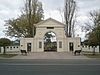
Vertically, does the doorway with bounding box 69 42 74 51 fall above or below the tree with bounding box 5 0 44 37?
below

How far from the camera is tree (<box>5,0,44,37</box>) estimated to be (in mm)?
82000

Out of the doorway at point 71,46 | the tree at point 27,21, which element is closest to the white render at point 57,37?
the doorway at point 71,46

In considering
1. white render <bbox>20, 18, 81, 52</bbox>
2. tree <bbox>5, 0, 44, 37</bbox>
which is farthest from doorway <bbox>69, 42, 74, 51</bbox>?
tree <bbox>5, 0, 44, 37</bbox>

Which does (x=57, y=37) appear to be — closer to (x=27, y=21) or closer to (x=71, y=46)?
(x=71, y=46)

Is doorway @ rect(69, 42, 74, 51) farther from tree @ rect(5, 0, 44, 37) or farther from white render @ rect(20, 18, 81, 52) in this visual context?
tree @ rect(5, 0, 44, 37)

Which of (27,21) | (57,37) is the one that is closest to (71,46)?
(57,37)

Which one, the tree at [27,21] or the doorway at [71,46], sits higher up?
the tree at [27,21]

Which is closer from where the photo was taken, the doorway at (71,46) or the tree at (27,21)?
the doorway at (71,46)

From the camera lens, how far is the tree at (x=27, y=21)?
82.0 m

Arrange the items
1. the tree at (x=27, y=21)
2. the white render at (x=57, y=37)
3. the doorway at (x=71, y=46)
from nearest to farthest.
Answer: the white render at (x=57, y=37), the doorway at (x=71, y=46), the tree at (x=27, y=21)

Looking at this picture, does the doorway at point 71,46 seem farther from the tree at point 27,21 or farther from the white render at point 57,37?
the tree at point 27,21

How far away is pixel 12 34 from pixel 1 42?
33.4 metres

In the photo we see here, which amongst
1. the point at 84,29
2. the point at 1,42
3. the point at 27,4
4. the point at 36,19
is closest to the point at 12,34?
the point at 36,19

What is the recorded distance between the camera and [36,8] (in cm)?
8812
